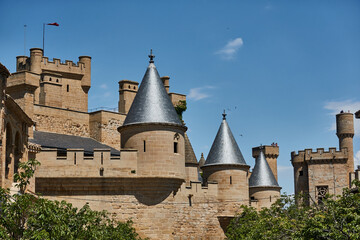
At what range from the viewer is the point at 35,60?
49.2 meters

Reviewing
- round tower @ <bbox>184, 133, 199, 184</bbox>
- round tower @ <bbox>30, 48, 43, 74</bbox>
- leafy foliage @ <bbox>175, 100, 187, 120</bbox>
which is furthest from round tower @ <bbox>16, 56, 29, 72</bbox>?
round tower @ <bbox>184, 133, 199, 184</bbox>

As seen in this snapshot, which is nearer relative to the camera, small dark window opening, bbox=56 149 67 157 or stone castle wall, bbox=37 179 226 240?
stone castle wall, bbox=37 179 226 240

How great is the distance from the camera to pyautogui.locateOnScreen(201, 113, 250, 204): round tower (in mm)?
38438

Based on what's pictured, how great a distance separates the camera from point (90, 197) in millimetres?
32125

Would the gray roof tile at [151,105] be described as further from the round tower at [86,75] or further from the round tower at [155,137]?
the round tower at [86,75]

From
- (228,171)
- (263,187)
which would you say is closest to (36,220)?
(228,171)

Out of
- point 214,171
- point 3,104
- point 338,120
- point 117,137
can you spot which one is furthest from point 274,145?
point 3,104

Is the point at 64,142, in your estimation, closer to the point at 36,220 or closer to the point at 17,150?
the point at 17,150

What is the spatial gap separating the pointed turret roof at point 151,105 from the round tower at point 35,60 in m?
16.0

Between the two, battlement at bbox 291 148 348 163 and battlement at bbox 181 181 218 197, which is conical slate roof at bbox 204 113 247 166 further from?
battlement at bbox 291 148 348 163

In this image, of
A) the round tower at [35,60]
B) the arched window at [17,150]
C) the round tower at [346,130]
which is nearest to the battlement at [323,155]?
the round tower at [346,130]

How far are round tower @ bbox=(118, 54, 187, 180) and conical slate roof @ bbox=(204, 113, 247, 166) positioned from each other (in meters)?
5.78

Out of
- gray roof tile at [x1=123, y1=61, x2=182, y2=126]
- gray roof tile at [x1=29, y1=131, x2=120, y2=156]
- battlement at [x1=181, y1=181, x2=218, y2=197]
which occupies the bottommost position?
battlement at [x1=181, y1=181, x2=218, y2=197]

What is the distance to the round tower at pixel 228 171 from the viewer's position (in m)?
38.4
